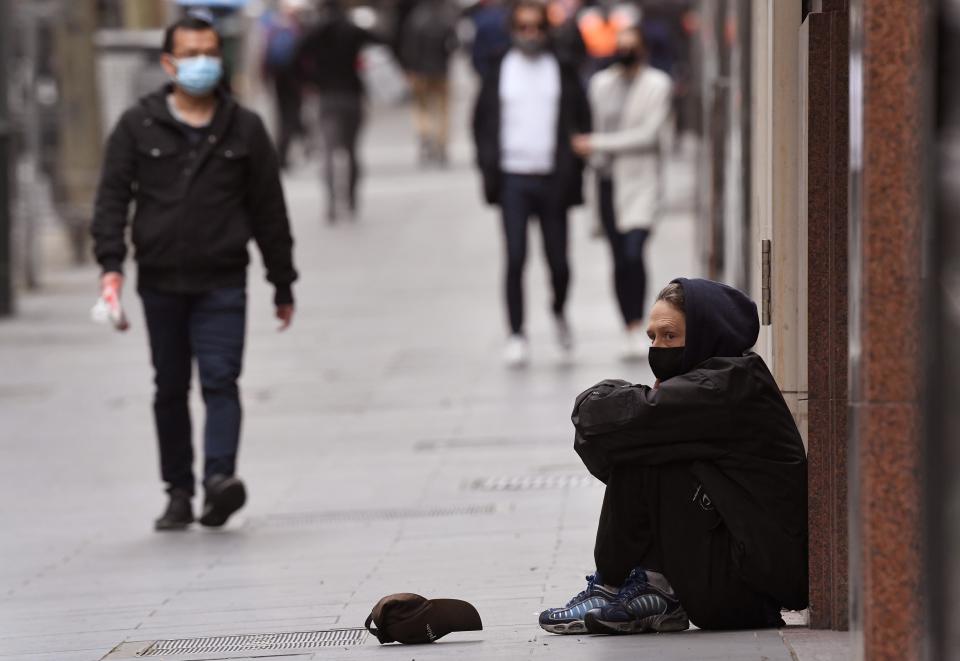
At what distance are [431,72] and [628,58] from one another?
1691cm

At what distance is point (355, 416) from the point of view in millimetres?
11250

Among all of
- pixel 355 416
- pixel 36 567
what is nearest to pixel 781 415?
pixel 36 567

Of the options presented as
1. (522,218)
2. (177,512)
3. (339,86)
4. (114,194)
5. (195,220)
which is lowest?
(177,512)

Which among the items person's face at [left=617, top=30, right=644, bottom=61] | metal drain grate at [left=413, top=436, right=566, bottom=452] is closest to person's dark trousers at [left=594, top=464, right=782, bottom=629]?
metal drain grate at [left=413, top=436, right=566, bottom=452]

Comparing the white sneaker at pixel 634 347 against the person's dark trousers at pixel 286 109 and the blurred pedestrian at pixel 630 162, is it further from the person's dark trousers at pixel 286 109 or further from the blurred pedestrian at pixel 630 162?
the person's dark trousers at pixel 286 109

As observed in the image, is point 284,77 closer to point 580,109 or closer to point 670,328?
point 580,109

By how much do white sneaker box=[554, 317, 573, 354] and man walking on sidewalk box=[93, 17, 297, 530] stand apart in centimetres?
485

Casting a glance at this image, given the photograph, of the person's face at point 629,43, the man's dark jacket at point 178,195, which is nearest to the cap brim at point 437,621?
the man's dark jacket at point 178,195

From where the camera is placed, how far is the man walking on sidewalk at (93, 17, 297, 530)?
319 inches

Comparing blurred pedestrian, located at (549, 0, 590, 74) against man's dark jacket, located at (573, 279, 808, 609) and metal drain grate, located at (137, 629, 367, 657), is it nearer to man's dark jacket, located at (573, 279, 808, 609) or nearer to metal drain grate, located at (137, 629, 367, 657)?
metal drain grate, located at (137, 629, 367, 657)

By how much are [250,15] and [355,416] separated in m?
32.6

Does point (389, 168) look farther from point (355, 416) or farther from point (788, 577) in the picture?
point (788, 577)

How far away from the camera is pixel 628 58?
1305cm

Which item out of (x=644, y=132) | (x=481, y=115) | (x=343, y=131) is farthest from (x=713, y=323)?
(x=343, y=131)
